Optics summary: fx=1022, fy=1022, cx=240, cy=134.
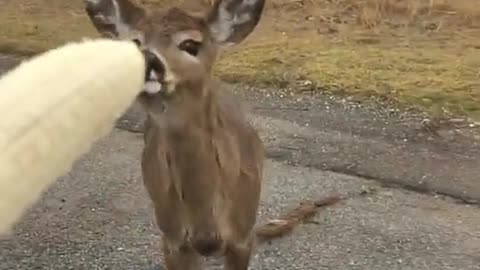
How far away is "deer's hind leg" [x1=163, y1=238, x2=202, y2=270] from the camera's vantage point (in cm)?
371

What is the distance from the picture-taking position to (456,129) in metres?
6.45

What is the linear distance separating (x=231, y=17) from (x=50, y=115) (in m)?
2.93

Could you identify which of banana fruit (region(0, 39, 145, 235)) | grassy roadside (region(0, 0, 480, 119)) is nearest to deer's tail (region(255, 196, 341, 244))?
grassy roadside (region(0, 0, 480, 119))

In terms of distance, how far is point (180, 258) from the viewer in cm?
374

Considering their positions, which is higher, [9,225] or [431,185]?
[9,225]

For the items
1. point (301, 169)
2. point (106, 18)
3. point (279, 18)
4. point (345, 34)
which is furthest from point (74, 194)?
point (279, 18)

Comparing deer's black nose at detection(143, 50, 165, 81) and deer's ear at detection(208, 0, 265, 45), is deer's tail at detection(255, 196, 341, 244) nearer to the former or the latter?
deer's ear at detection(208, 0, 265, 45)

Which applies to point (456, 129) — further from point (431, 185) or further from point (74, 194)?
point (74, 194)

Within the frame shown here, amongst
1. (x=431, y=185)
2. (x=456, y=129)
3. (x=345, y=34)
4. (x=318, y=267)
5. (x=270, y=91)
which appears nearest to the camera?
(x=318, y=267)

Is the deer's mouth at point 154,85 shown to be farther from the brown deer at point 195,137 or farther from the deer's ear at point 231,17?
the deer's ear at point 231,17

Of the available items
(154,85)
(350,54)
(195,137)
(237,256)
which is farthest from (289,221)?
(350,54)

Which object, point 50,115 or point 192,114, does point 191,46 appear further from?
point 50,115

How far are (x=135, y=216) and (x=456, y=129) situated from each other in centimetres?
230

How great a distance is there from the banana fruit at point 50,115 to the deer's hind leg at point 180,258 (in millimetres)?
3065
